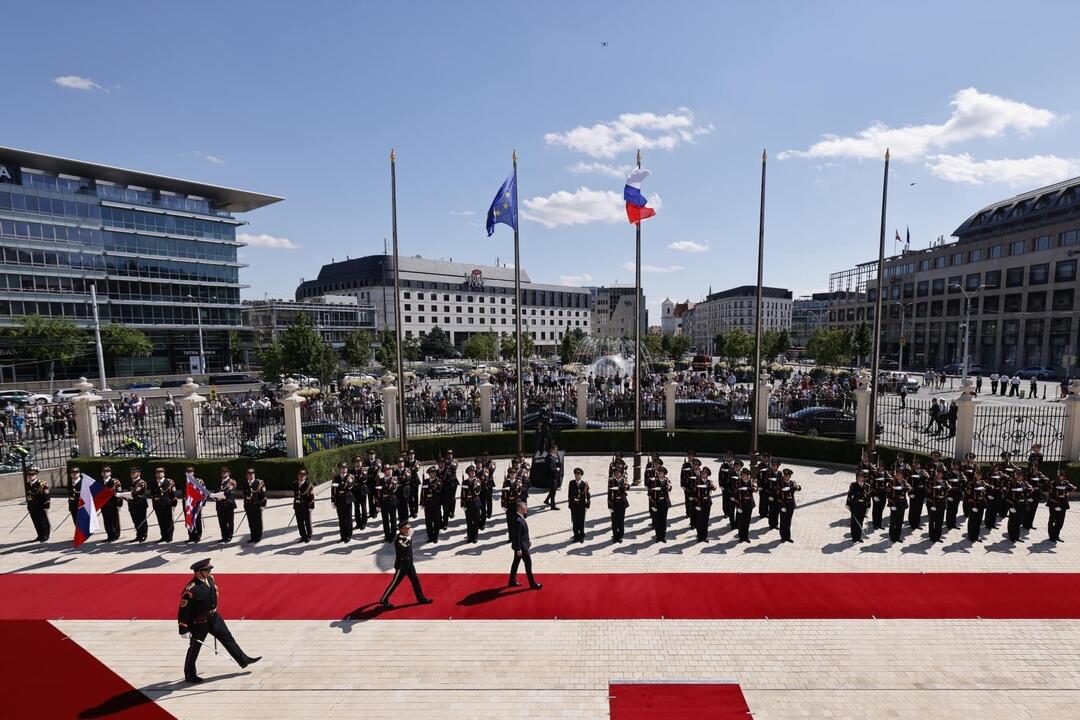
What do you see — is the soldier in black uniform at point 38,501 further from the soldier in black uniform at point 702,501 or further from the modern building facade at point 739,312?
the modern building facade at point 739,312

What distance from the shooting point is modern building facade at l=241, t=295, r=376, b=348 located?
266 ft

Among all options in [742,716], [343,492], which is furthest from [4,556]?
[742,716]

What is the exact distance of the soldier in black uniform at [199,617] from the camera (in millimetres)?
6969

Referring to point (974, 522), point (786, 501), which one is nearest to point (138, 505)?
point (786, 501)

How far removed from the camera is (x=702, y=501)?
38.4 feet

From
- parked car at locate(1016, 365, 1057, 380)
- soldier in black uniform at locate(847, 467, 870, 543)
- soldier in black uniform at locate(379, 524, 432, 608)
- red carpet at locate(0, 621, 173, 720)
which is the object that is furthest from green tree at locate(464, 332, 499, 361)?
red carpet at locate(0, 621, 173, 720)

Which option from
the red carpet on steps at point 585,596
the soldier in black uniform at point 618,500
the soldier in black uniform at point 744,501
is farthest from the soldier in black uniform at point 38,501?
the soldier in black uniform at point 744,501

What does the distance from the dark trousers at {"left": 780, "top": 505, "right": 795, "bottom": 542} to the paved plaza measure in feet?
2.25

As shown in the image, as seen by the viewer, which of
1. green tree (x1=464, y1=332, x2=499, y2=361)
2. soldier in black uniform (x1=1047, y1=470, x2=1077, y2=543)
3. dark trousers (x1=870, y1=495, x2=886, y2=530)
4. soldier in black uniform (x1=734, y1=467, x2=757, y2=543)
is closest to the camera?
soldier in black uniform (x1=1047, y1=470, x2=1077, y2=543)

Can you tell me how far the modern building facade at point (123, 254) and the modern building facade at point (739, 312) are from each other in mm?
121122

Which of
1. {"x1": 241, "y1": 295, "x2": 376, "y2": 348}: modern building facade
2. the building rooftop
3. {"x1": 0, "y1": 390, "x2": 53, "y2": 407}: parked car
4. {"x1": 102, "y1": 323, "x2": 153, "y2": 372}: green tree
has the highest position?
the building rooftop

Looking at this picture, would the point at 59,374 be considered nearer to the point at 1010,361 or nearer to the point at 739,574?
the point at 739,574

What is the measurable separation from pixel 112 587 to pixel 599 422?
16.4 m

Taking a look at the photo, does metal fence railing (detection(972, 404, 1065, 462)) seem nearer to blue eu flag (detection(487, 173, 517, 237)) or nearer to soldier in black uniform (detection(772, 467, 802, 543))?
soldier in black uniform (detection(772, 467, 802, 543))
